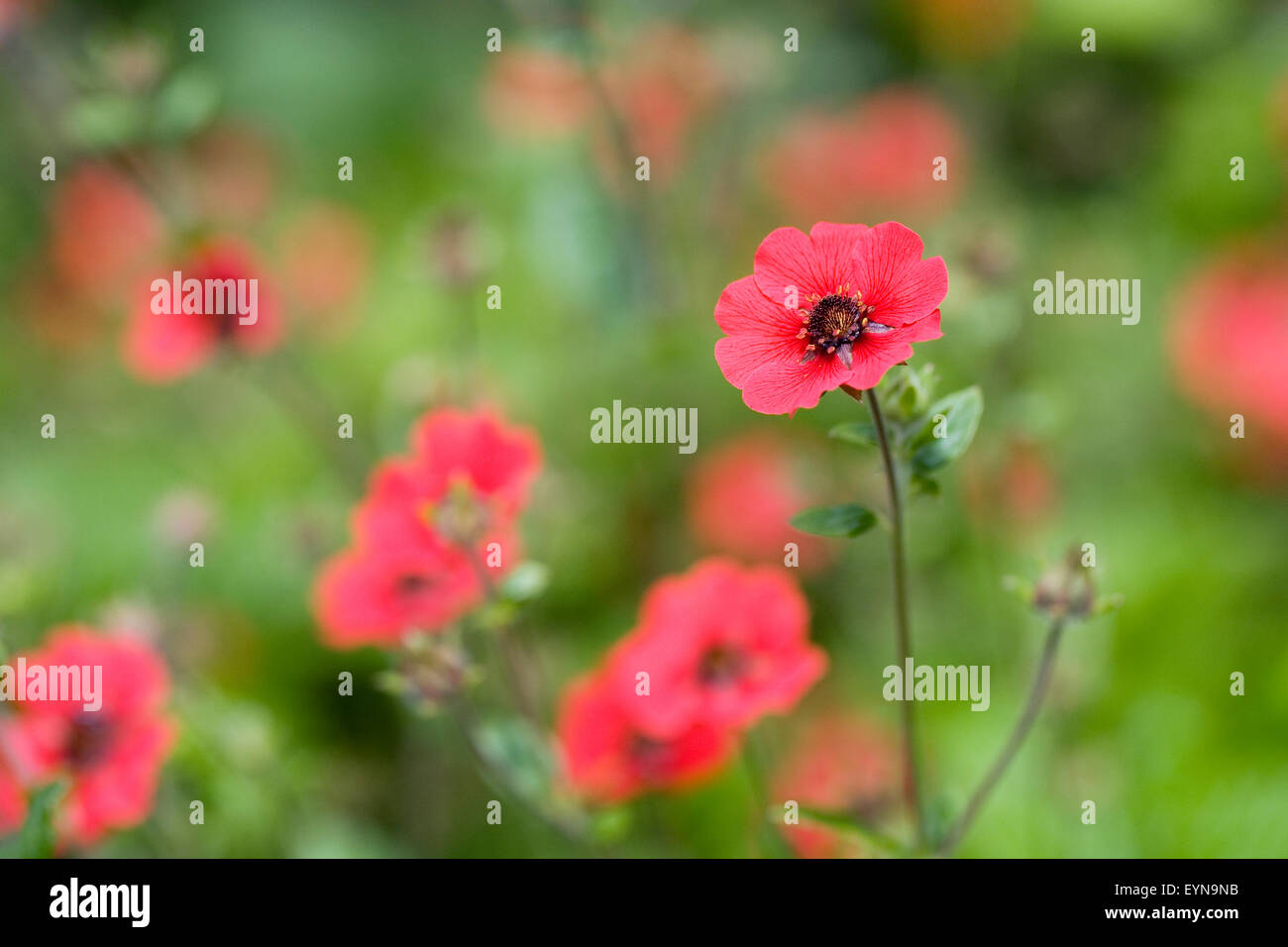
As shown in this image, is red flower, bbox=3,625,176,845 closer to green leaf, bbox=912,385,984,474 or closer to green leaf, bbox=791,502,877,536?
green leaf, bbox=791,502,877,536

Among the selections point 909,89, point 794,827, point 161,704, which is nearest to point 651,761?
point 794,827

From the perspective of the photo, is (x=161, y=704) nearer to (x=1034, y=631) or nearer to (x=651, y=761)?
(x=651, y=761)

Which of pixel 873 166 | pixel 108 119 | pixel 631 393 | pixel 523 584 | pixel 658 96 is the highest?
pixel 658 96

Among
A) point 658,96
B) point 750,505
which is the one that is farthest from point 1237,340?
point 658,96

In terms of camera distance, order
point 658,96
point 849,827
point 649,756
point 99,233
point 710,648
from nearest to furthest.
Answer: point 849,827 → point 710,648 → point 649,756 → point 658,96 → point 99,233

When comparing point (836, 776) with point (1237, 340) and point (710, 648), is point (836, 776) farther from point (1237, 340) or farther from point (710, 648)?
point (1237, 340)

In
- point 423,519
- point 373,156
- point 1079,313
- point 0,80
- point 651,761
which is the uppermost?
point 0,80
